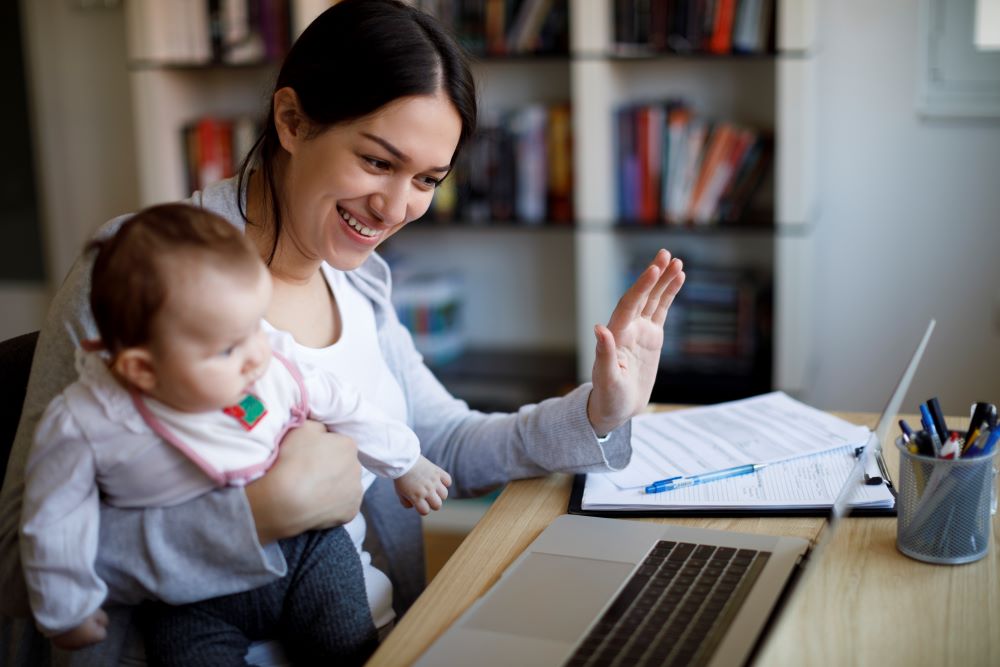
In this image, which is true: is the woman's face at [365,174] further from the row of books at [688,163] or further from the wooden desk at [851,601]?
the row of books at [688,163]

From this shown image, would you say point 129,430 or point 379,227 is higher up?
point 379,227

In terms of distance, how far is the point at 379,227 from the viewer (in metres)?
1.37

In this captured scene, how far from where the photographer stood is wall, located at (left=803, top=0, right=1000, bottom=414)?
2934mm

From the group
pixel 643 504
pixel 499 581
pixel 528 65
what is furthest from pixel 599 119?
pixel 499 581

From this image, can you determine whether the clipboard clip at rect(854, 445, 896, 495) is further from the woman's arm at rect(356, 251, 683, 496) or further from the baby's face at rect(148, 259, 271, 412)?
the baby's face at rect(148, 259, 271, 412)

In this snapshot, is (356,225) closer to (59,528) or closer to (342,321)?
(342,321)

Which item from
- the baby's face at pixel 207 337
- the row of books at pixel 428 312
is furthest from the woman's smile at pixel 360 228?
the row of books at pixel 428 312

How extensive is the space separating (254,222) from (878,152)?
2117mm

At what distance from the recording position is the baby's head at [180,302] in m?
0.98

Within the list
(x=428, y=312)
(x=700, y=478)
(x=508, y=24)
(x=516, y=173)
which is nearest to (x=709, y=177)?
(x=516, y=173)

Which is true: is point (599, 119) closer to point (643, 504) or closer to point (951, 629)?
point (643, 504)

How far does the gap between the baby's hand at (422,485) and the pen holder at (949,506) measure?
52 centimetres

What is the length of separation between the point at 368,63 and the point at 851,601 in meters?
0.80

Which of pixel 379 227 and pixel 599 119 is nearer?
pixel 379 227
